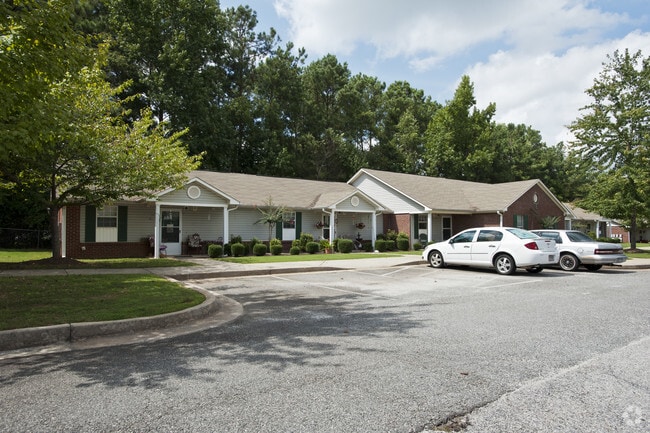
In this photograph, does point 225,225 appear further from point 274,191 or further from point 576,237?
point 576,237

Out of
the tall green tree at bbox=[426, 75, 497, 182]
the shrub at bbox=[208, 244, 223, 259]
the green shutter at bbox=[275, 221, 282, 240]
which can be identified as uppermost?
the tall green tree at bbox=[426, 75, 497, 182]

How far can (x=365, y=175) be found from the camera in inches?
1270

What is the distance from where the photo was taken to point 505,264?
14.5 metres

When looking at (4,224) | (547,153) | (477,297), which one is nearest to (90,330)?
(477,297)

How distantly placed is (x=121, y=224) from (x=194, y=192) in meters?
3.66

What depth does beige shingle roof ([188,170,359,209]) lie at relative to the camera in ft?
81.8

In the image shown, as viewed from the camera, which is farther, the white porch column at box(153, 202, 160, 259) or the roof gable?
the roof gable

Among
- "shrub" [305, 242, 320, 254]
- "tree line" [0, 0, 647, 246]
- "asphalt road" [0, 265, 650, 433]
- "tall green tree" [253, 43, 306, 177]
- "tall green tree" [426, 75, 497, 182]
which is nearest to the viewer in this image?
"asphalt road" [0, 265, 650, 433]

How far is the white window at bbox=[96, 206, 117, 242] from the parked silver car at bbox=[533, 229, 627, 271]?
1895 centimetres

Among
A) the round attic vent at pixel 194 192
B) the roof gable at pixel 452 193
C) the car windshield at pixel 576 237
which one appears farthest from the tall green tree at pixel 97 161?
the roof gable at pixel 452 193

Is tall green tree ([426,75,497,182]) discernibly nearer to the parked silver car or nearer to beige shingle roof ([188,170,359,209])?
beige shingle roof ([188,170,359,209])

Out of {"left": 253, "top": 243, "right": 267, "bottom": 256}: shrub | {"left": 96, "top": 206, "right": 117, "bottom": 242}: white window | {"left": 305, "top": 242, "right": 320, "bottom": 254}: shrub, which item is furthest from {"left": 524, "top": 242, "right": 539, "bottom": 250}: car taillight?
{"left": 96, "top": 206, "right": 117, "bottom": 242}: white window

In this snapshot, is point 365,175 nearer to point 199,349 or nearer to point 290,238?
point 290,238

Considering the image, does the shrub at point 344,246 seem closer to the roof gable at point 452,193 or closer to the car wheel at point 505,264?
the roof gable at point 452,193
